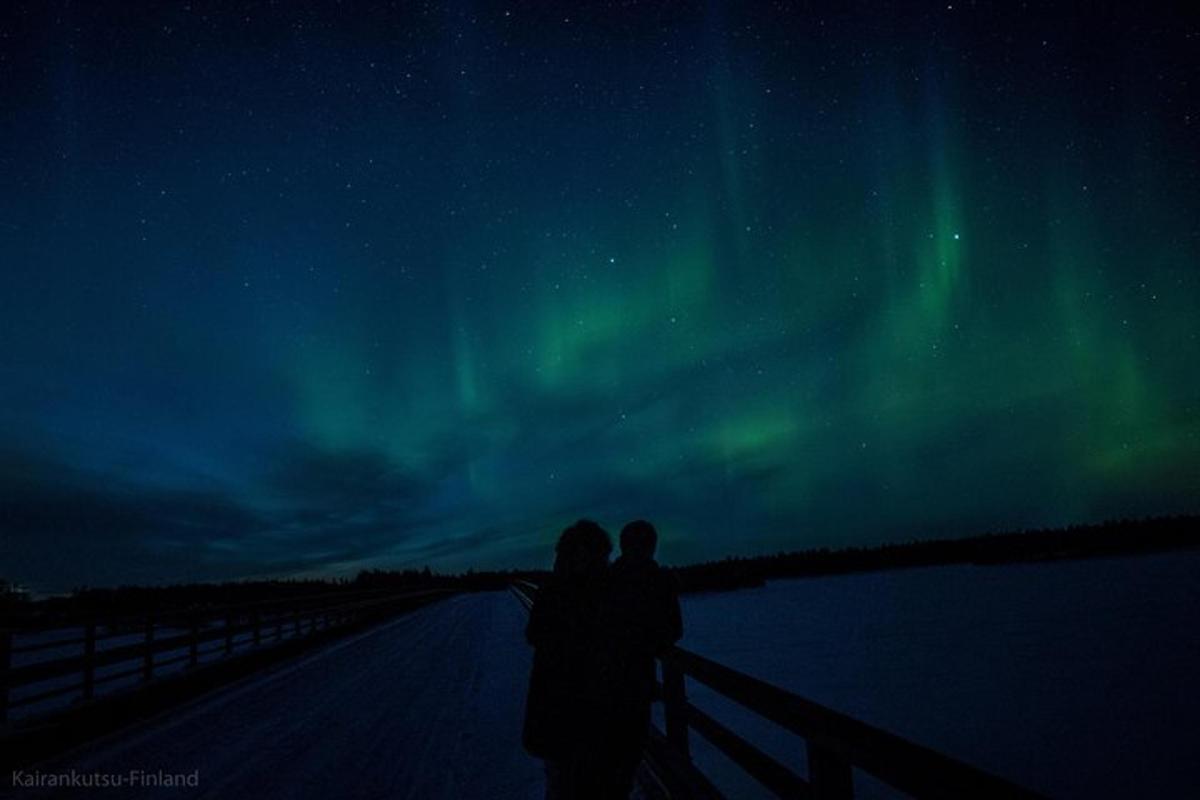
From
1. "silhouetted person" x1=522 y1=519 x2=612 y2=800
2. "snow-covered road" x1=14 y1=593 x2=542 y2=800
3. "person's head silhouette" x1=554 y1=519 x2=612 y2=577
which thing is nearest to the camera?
"silhouetted person" x1=522 y1=519 x2=612 y2=800

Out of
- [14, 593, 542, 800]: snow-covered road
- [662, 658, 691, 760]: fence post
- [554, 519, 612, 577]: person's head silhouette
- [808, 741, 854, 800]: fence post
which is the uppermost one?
[554, 519, 612, 577]: person's head silhouette

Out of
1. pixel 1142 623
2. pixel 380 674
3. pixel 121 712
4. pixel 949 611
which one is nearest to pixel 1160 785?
pixel 380 674

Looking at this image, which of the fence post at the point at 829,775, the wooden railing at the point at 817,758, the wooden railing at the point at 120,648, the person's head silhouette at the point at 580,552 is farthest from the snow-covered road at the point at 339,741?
the fence post at the point at 829,775

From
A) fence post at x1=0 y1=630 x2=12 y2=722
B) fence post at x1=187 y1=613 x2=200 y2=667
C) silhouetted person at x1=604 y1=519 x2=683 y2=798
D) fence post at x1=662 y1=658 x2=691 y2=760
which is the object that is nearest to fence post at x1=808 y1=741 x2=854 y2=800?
silhouetted person at x1=604 y1=519 x2=683 y2=798

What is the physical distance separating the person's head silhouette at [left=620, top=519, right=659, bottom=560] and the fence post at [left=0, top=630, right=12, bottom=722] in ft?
25.0

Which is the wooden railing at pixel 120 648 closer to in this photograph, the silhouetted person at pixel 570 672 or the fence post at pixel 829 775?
the silhouetted person at pixel 570 672

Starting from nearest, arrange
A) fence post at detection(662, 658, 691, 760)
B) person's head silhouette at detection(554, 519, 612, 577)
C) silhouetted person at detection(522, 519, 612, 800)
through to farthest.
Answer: silhouetted person at detection(522, 519, 612, 800) → person's head silhouette at detection(554, 519, 612, 577) → fence post at detection(662, 658, 691, 760)

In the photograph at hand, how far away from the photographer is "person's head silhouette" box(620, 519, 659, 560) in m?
4.76

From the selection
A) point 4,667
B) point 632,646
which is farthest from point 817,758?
point 4,667

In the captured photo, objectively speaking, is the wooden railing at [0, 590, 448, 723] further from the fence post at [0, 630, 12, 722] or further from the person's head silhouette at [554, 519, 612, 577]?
the person's head silhouette at [554, 519, 612, 577]

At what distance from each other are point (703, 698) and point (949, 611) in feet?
287

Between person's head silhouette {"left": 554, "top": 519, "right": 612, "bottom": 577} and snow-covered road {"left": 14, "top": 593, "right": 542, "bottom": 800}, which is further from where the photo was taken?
snow-covered road {"left": 14, "top": 593, "right": 542, "bottom": 800}

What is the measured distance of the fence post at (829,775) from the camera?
300 centimetres

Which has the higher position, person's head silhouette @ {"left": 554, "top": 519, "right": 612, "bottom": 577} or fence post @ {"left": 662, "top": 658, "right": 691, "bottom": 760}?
person's head silhouette @ {"left": 554, "top": 519, "right": 612, "bottom": 577}
